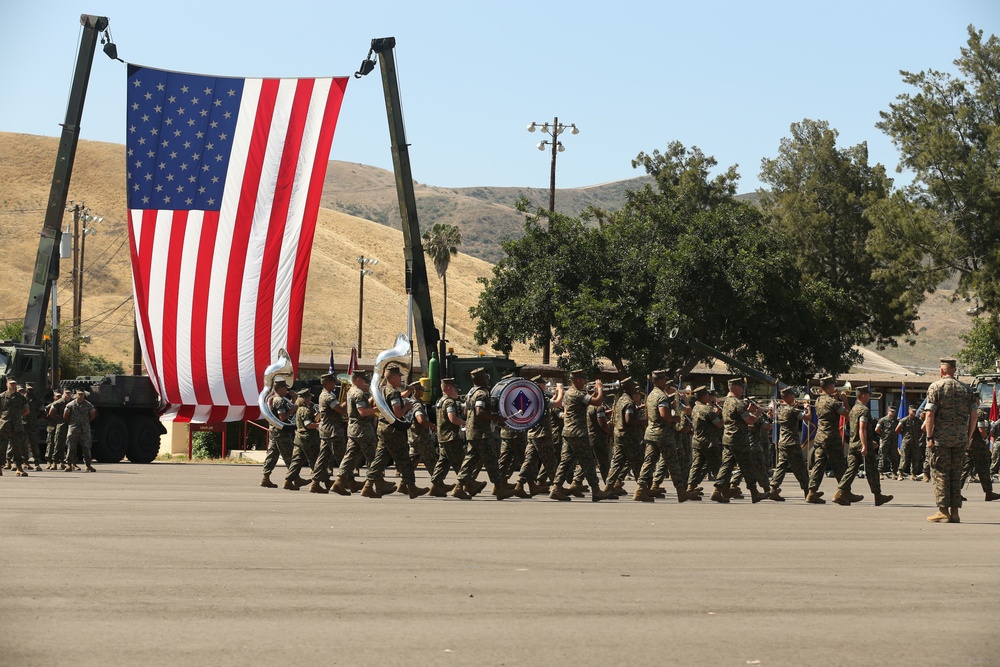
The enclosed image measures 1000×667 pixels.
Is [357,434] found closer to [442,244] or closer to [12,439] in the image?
[12,439]

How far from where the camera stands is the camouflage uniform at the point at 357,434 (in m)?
18.0

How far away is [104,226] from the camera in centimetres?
13212

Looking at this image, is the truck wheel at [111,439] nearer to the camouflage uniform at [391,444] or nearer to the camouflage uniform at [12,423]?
the camouflage uniform at [12,423]

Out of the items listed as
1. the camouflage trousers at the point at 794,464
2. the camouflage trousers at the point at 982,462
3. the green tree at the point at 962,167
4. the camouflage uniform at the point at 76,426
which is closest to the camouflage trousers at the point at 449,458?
the camouflage trousers at the point at 794,464

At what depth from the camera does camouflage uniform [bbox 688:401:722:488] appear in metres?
18.9

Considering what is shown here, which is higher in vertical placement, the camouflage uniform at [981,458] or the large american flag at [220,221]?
the large american flag at [220,221]

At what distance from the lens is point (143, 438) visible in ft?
103

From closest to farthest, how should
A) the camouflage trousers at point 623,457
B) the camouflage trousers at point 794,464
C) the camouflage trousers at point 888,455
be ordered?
1. the camouflage trousers at point 794,464
2. the camouflage trousers at point 623,457
3. the camouflage trousers at point 888,455

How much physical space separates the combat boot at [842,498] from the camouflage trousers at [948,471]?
3.04m

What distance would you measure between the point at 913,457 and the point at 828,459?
10709mm

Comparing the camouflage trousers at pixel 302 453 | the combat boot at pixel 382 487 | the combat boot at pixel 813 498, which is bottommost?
the combat boot at pixel 382 487

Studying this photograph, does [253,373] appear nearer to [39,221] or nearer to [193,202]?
[193,202]

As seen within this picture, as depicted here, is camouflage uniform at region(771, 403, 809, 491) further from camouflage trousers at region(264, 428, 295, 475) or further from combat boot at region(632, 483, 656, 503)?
camouflage trousers at region(264, 428, 295, 475)

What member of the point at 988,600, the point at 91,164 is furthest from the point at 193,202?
the point at 91,164
